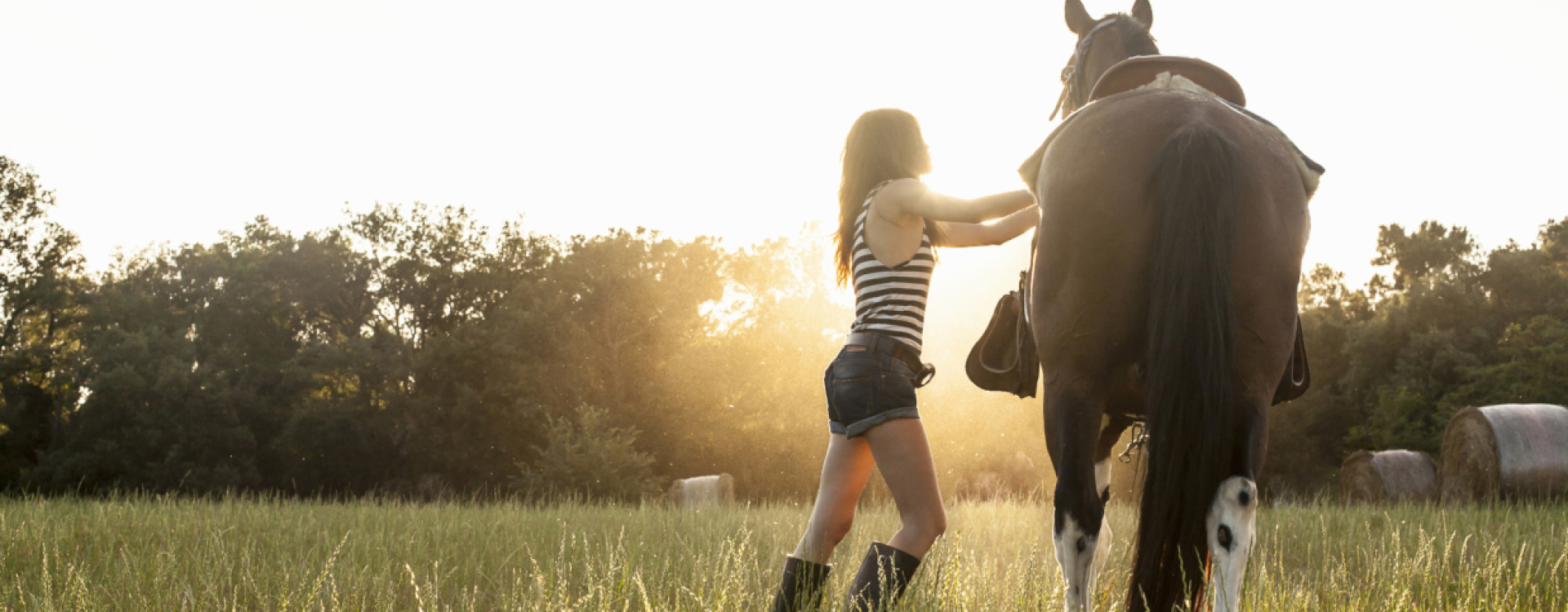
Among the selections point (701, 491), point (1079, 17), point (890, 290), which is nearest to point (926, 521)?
point (890, 290)

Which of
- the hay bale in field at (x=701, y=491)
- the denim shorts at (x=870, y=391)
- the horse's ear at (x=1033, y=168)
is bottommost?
the hay bale in field at (x=701, y=491)

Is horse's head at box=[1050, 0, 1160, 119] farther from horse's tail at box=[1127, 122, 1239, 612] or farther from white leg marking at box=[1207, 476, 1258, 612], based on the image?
white leg marking at box=[1207, 476, 1258, 612]

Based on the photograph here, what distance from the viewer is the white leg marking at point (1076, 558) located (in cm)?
259

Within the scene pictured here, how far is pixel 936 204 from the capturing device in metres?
2.92

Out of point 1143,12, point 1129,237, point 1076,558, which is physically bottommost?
point 1076,558

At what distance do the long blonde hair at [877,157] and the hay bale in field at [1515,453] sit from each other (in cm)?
1133

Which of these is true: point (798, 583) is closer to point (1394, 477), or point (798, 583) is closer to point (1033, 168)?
point (1033, 168)

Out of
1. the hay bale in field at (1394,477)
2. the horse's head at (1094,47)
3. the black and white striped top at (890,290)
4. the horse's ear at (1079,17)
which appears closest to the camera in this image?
the black and white striped top at (890,290)

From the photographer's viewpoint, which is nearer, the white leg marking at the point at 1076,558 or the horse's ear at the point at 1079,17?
the white leg marking at the point at 1076,558

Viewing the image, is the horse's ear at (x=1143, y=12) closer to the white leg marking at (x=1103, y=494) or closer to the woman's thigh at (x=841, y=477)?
the white leg marking at (x=1103, y=494)

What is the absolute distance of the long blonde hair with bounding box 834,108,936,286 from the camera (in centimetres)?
315

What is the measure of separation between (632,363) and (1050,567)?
27.1m

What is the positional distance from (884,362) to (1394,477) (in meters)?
14.5

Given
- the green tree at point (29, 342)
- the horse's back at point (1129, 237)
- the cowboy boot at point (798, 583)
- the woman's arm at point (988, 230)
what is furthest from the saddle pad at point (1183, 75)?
the green tree at point (29, 342)
